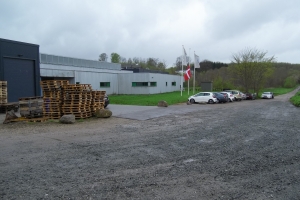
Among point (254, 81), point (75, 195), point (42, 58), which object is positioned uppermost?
point (42, 58)

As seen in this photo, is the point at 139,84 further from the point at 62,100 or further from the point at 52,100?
the point at 52,100

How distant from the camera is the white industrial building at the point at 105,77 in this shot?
35781 mm

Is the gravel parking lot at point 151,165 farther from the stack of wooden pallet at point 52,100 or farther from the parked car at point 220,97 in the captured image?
the parked car at point 220,97

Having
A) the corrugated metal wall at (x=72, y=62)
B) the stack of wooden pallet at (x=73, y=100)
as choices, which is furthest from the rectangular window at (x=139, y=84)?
the stack of wooden pallet at (x=73, y=100)

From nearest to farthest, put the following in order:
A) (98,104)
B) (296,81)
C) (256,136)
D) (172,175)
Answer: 1. (172,175)
2. (256,136)
3. (98,104)
4. (296,81)

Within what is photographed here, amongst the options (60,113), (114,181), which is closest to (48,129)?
(60,113)

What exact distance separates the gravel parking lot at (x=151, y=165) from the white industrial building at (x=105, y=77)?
25.3 m

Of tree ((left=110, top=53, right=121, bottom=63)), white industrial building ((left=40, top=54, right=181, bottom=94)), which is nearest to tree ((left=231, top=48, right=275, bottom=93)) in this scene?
white industrial building ((left=40, top=54, right=181, bottom=94))

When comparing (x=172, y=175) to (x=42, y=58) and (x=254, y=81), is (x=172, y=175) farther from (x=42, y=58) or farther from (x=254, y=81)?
(x=254, y=81)

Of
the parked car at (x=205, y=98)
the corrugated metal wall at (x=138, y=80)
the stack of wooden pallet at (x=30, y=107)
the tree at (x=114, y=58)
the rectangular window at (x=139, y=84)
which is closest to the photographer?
the stack of wooden pallet at (x=30, y=107)

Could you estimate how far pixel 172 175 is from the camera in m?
5.61

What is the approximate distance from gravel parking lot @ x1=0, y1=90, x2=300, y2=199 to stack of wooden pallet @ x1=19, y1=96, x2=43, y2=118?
3.99 meters

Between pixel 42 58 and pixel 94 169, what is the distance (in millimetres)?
33197

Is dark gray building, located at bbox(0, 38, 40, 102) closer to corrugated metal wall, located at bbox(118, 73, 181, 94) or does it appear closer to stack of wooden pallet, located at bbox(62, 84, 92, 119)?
stack of wooden pallet, located at bbox(62, 84, 92, 119)
